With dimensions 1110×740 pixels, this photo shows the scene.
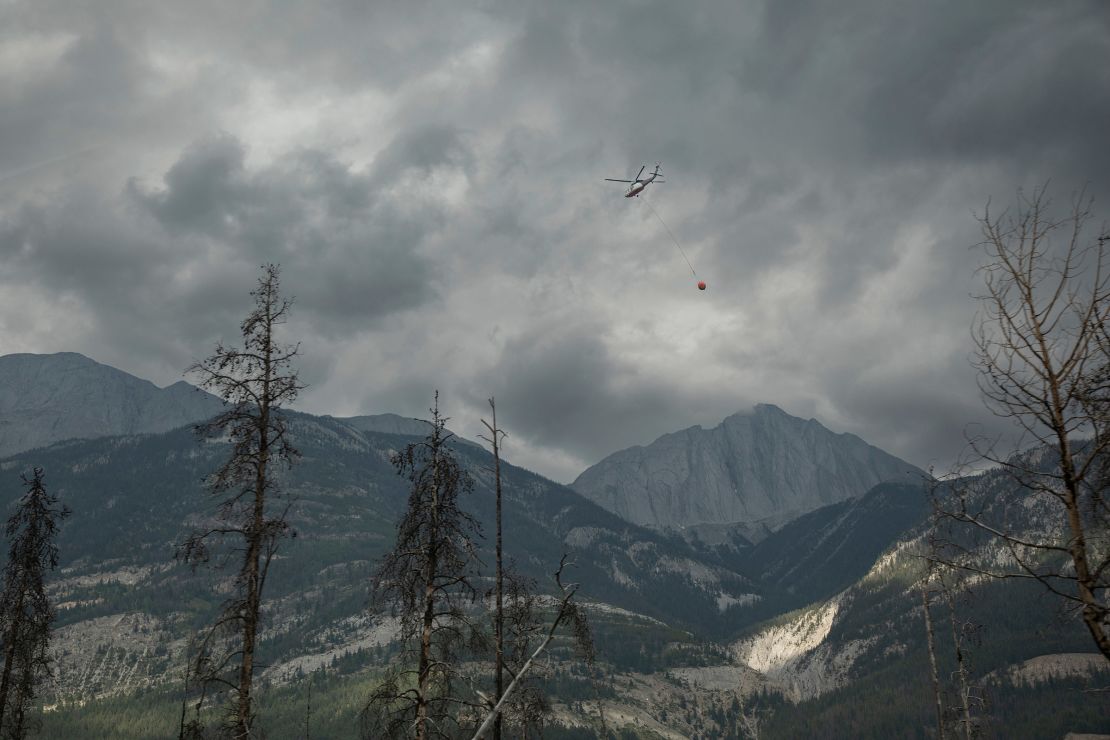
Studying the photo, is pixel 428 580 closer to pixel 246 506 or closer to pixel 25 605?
pixel 246 506

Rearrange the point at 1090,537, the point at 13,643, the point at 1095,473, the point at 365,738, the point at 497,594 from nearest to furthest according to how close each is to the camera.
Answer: the point at 1090,537 < the point at 1095,473 < the point at 365,738 < the point at 497,594 < the point at 13,643

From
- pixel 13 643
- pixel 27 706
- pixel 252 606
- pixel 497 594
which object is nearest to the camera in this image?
pixel 252 606

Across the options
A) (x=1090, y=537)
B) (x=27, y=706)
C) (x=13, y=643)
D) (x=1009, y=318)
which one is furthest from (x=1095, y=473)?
(x=27, y=706)

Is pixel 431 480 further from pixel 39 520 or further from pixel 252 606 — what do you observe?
pixel 39 520

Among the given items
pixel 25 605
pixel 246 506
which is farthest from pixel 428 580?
pixel 25 605

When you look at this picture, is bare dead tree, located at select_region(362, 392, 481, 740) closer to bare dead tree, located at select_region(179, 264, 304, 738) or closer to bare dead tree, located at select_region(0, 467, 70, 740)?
bare dead tree, located at select_region(179, 264, 304, 738)

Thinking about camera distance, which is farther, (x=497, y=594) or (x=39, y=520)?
(x=39, y=520)

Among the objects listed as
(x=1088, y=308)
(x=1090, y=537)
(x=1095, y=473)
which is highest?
(x=1088, y=308)
